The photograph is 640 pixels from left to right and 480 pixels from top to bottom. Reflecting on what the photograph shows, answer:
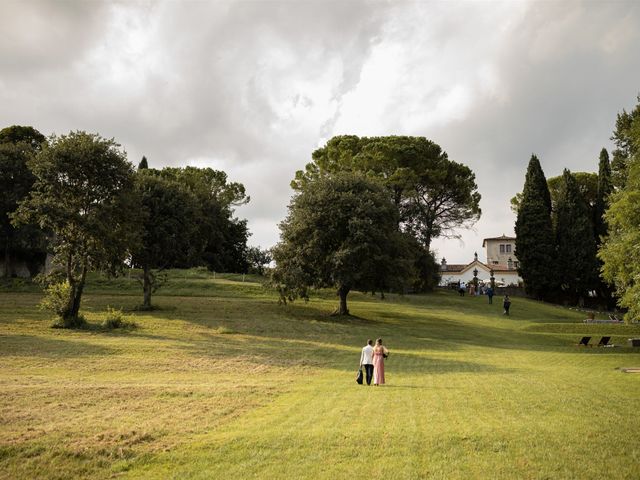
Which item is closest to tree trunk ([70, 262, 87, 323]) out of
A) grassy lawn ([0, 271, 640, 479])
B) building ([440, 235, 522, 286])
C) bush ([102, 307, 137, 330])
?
bush ([102, 307, 137, 330])

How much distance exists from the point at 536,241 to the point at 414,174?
58.2 feet

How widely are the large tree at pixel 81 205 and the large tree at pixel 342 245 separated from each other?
12.3 m

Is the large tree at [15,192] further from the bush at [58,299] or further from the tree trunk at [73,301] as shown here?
the bush at [58,299]

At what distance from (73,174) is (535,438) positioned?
1259 inches

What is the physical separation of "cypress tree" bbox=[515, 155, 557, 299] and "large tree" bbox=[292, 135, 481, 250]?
6230 millimetres

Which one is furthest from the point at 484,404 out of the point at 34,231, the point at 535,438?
the point at 34,231

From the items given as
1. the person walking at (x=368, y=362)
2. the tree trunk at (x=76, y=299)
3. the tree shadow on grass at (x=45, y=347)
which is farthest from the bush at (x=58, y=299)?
the person walking at (x=368, y=362)

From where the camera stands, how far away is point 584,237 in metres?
68.3

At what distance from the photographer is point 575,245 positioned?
225ft

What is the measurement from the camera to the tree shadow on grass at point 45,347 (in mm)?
24211

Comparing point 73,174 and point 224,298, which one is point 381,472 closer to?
point 73,174

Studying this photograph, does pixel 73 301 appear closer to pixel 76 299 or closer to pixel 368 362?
pixel 76 299

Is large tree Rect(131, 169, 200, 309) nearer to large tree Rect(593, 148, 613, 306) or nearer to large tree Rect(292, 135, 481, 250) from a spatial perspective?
large tree Rect(292, 135, 481, 250)

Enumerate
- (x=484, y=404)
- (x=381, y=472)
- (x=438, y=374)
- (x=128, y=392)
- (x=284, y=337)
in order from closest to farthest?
1. (x=381, y=472)
2. (x=484, y=404)
3. (x=128, y=392)
4. (x=438, y=374)
5. (x=284, y=337)
